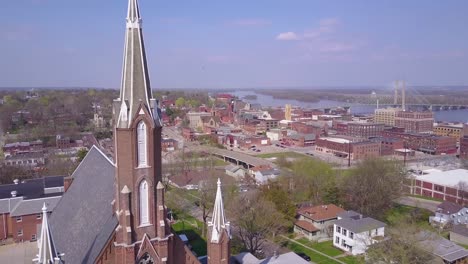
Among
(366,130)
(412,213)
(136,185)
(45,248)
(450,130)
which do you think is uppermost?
(136,185)

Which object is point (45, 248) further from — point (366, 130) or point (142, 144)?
point (366, 130)

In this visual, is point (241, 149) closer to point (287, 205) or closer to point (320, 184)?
point (320, 184)

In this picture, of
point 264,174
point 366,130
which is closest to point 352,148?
point 366,130

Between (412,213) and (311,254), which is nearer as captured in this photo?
(311,254)

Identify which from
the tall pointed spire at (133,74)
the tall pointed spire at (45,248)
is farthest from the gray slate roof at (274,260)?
the tall pointed spire at (45,248)

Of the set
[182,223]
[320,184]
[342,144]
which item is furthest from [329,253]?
[342,144]

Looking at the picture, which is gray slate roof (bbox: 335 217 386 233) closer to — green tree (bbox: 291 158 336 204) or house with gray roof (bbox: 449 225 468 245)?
house with gray roof (bbox: 449 225 468 245)
